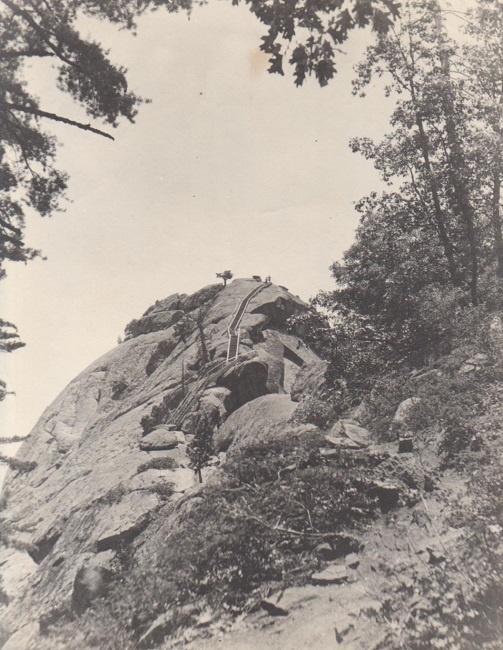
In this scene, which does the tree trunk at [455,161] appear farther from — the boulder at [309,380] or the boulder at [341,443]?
the boulder at [341,443]

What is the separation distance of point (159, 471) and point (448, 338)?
11269mm

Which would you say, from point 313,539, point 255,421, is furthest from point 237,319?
point 313,539

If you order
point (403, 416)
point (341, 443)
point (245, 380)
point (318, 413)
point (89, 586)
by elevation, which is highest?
point (245, 380)

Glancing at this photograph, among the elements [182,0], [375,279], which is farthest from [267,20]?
[375,279]

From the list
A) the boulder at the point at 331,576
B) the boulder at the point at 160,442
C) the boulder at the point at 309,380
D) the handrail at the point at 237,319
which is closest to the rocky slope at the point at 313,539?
the boulder at the point at 331,576

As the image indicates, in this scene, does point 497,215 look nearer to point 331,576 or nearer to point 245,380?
point 331,576

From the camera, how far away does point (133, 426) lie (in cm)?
2758

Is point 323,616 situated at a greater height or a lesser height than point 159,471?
lesser

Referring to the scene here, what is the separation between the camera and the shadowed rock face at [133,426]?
44.8 feet

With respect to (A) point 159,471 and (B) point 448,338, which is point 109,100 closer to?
(B) point 448,338

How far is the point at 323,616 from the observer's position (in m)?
5.83

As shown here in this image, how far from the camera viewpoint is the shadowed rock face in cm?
1366

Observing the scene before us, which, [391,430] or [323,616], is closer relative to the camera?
[323,616]

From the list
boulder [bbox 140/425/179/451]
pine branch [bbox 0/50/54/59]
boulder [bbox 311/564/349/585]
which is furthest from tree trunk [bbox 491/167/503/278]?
boulder [bbox 140/425/179/451]
